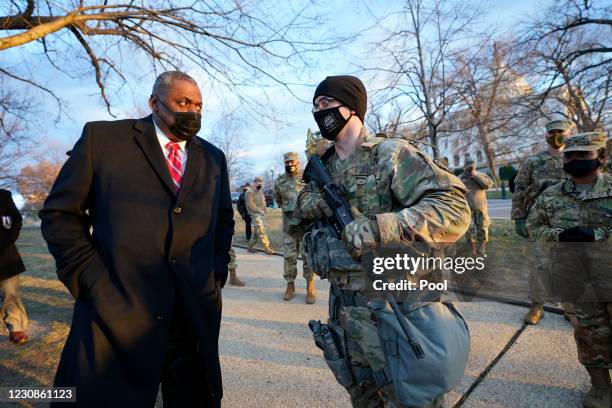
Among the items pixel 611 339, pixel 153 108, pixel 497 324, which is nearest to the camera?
pixel 153 108

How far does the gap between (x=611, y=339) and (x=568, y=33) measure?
11162 millimetres

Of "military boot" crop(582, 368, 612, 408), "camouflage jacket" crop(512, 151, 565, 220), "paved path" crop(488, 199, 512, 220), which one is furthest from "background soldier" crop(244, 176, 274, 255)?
"paved path" crop(488, 199, 512, 220)

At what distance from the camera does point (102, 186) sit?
1.68 metres

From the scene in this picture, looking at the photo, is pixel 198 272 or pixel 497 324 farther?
pixel 497 324

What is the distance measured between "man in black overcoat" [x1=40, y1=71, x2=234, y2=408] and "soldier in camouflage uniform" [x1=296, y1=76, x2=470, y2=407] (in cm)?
72

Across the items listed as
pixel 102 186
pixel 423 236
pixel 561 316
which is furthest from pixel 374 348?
pixel 561 316

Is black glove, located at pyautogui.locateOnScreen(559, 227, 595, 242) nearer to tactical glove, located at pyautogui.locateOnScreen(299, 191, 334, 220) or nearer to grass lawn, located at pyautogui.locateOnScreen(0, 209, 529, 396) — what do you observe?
grass lawn, located at pyautogui.locateOnScreen(0, 209, 529, 396)

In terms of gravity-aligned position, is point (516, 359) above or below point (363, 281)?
below

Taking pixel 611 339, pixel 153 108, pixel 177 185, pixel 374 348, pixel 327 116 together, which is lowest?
pixel 611 339

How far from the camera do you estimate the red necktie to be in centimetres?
188

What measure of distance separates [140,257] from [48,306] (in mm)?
4612

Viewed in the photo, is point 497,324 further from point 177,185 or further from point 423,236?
point 177,185

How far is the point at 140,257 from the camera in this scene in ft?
5.48

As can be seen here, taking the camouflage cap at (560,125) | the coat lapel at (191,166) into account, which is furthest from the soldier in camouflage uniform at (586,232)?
the coat lapel at (191,166)
